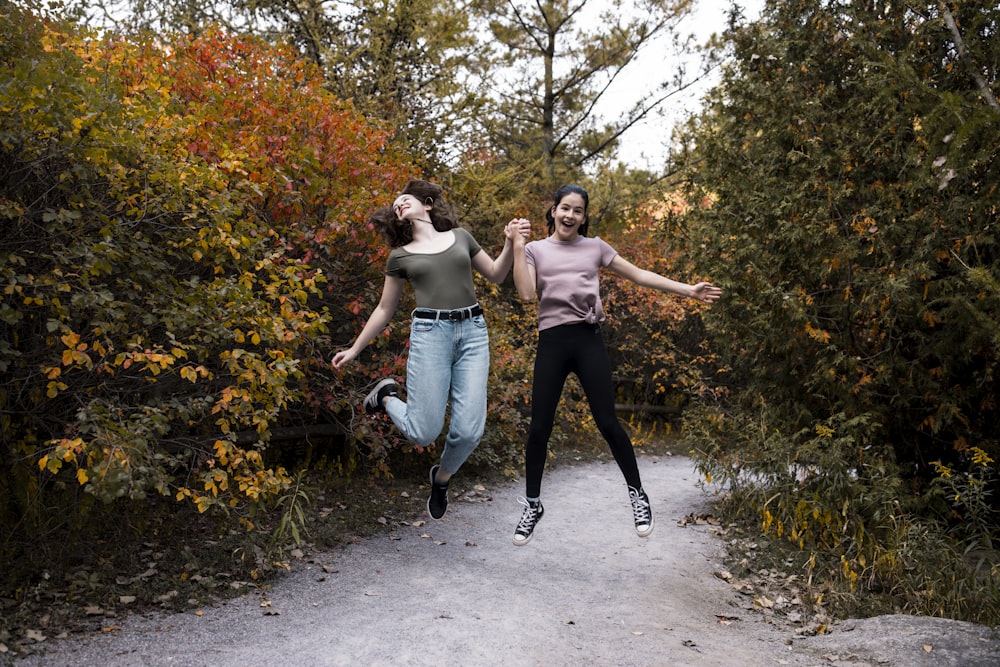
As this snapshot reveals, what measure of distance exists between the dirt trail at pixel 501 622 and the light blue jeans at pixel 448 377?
1183 mm

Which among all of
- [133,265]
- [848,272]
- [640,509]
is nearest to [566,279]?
[640,509]

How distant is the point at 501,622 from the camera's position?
5.24 metres

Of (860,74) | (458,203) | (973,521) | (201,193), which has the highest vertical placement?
(860,74)

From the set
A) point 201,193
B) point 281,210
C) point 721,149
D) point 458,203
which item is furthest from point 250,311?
point 458,203

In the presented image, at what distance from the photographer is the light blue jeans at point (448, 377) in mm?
4844

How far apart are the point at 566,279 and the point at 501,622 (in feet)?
7.31

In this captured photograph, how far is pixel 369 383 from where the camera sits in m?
7.41

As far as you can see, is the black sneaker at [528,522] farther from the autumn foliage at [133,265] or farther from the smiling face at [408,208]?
the smiling face at [408,208]

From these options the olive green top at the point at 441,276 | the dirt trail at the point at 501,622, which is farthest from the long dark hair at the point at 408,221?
the dirt trail at the point at 501,622

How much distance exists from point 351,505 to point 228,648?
10.3ft

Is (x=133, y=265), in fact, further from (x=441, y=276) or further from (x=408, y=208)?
(x=441, y=276)

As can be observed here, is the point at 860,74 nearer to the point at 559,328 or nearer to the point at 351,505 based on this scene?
the point at 559,328

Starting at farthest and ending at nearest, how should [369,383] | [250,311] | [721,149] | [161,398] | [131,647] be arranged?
1. [721,149]
2. [369,383]
3. [161,398]
4. [250,311]
5. [131,647]

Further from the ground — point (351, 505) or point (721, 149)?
point (721, 149)
